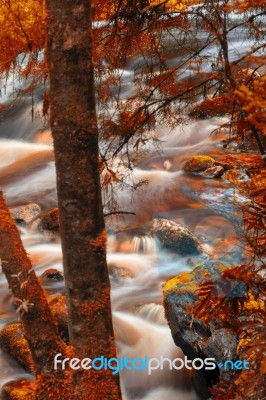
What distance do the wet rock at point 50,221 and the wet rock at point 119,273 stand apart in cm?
183

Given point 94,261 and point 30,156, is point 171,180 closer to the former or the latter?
point 30,156

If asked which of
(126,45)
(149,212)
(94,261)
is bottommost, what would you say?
(149,212)

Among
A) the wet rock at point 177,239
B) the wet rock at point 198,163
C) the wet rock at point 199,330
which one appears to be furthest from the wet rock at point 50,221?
the wet rock at point 199,330

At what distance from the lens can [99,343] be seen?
2.82 m

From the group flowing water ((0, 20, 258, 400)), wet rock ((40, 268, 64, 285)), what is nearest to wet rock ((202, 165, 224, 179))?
flowing water ((0, 20, 258, 400))

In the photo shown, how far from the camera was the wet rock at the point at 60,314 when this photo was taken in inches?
228

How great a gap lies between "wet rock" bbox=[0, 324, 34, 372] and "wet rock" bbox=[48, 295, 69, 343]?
44 cm

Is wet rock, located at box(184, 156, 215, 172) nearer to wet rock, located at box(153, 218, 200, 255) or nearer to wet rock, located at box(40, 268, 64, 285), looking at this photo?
wet rock, located at box(153, 218, 200, 255)

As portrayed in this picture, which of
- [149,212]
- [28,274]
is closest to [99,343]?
[28,274]

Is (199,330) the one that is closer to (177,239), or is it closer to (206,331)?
(206,331)

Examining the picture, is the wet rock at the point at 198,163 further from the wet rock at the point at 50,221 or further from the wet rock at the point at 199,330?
the wet rock at the point at 199,330

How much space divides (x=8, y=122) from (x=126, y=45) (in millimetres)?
10743

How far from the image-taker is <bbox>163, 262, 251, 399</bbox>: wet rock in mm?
4387

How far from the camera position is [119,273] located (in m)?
8.13
